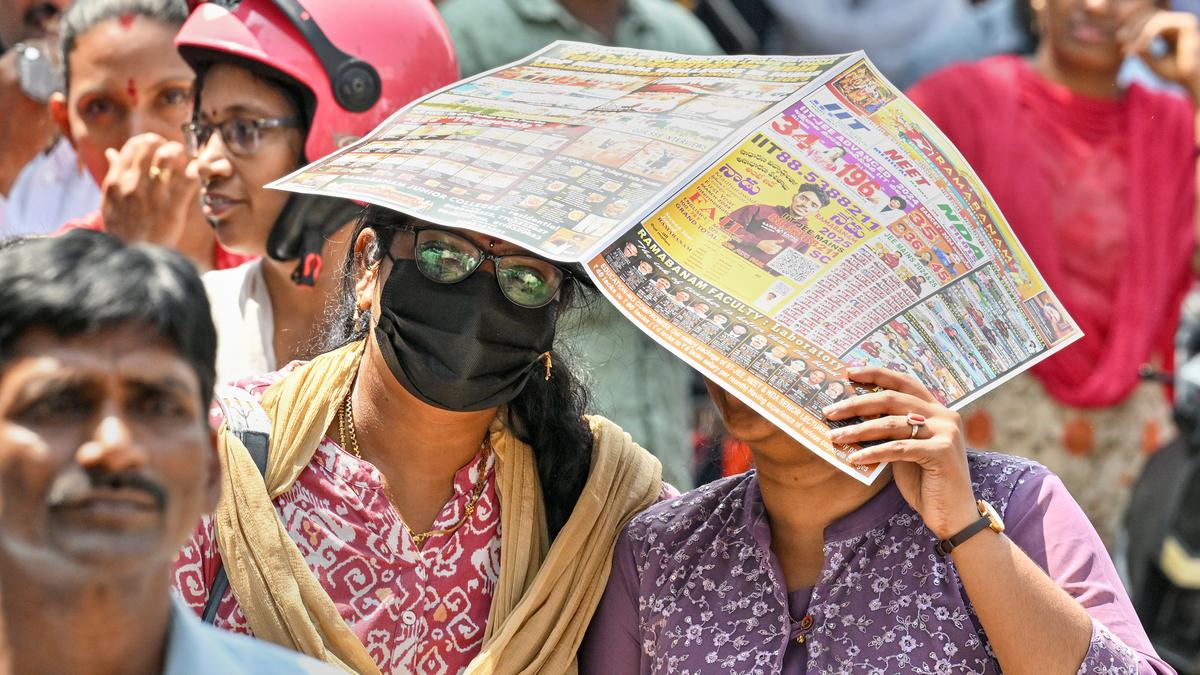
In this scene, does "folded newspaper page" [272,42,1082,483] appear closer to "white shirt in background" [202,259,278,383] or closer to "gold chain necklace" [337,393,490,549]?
"gold chain necklace" [337,393,490,549]

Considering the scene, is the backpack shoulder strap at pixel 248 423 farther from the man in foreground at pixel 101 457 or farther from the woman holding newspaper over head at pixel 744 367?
the man in foreground at pixel 101 457

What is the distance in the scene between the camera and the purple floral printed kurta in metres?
2.99

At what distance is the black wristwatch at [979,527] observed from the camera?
291 centimetres

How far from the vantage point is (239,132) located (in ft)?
14.3

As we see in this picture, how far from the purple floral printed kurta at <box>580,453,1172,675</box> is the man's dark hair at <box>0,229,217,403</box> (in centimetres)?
118

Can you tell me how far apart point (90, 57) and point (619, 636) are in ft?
8.19

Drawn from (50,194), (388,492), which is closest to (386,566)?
(388,492)

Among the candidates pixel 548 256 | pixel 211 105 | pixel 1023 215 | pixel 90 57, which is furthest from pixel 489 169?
pixel 1023 215

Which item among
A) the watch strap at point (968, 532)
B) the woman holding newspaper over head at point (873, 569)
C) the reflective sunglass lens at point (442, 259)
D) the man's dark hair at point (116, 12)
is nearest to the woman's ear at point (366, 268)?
the reflective sunglass lens at point (442, 259)

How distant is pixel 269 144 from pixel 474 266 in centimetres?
138

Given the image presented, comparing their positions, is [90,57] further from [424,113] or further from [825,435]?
[825,435]

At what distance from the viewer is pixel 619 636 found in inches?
131

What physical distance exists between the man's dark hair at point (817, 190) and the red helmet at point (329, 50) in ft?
5.68

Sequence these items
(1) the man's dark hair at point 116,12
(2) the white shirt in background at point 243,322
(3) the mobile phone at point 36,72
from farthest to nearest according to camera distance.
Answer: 1. (3) the mobile phone at point 36,72
2. (1) the man's dark hair at point 116,12
3. (2) the white shirt in background at point 243,322
